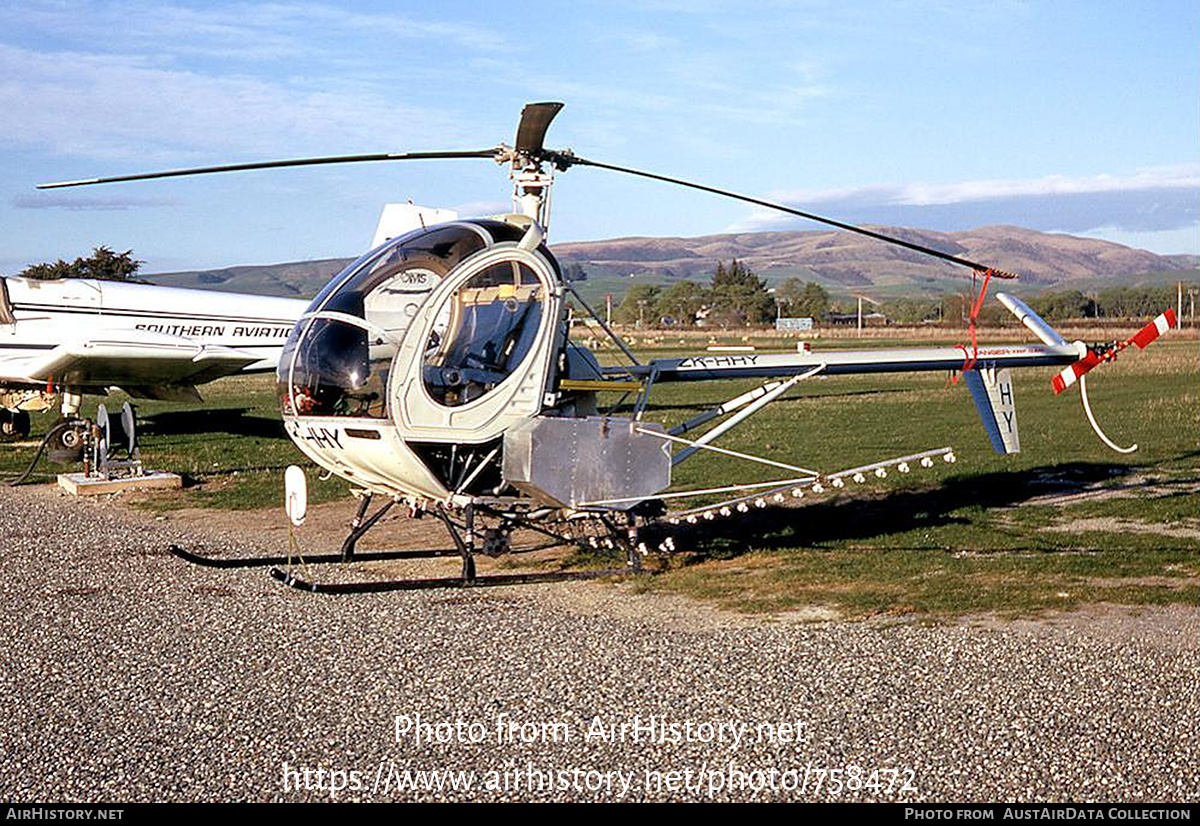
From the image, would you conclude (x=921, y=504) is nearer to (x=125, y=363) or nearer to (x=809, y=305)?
(x=125, y=363)

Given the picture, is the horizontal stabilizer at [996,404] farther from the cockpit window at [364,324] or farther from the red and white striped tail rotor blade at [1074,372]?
the cockpit window at [364,324]

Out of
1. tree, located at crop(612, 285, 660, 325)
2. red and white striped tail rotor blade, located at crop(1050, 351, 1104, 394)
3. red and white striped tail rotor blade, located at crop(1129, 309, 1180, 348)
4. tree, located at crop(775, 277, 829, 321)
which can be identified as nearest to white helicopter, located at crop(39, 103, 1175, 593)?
red and white striped tail rotor blade, located at crop(1050, 351, 1104, 394)

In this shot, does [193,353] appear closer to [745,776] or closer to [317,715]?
[317,715]

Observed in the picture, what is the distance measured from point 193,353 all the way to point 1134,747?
17442mm

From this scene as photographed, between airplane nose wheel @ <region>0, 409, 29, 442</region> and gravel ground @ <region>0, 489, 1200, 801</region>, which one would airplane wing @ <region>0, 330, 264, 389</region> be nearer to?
airplane nose wheel @ <region>0, 409, 29, 442</region>

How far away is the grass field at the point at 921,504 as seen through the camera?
9445mm

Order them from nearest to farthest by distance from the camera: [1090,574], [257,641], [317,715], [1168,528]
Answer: [317,715] < [257,641] < [1090,574] < [1168,528]

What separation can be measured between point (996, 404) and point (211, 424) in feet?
58.7

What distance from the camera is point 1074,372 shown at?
11.4 metres

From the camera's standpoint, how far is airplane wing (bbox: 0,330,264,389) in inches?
779

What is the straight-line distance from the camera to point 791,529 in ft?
40.3

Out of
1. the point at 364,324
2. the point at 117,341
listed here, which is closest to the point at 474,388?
the point at 364,324

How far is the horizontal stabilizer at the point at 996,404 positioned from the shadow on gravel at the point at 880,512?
3.68ft

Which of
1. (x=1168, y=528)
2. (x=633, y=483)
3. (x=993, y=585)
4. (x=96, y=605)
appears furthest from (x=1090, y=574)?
(x=96, y=605)
